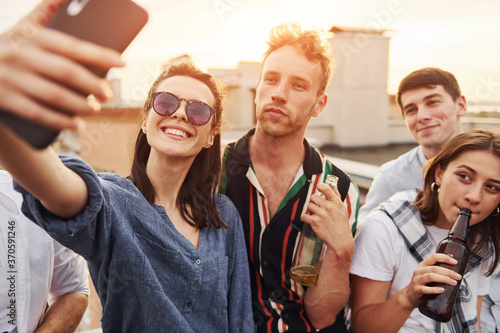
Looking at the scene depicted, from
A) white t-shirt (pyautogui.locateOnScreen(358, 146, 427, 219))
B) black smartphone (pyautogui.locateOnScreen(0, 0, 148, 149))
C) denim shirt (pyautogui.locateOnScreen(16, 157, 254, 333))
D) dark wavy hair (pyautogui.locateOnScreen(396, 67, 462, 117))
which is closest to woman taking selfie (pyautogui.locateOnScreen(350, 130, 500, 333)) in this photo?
denim shirt (pyautogui.locateOnScreen(16, 157, 254, 333))

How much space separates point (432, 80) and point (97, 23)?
7.94 ft

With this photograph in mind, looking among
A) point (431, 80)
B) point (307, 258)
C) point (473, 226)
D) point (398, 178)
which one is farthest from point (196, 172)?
point (431, 80)

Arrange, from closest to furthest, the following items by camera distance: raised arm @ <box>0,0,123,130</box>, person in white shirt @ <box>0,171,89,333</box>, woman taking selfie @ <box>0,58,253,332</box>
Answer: raised arm @ <box>0,0,123,130</box> → woman taking selfie @ <box>0,58,253,332</box> → person in white shirt @ <box>0,171,89,333</box>

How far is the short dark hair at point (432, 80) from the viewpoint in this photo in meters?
2.42

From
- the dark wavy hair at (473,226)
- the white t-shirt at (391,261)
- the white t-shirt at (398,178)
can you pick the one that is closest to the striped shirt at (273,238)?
the white t-shirt at (391,261)

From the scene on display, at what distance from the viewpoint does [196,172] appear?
1671 mm

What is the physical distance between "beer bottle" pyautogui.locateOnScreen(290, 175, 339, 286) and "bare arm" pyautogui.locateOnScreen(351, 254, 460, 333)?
0.20 meters

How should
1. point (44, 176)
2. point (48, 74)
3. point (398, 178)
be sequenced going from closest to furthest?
point (48, 74) → point (44, 176) → point (398, 178)

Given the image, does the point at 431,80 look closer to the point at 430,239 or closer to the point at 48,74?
the point at 430,239

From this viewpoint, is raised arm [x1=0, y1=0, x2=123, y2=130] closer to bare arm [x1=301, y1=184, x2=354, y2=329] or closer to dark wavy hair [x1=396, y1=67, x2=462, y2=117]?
bare arm [x1=301, y1=184, x2=354, y2=329]

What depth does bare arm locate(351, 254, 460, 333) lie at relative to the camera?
1363 mm

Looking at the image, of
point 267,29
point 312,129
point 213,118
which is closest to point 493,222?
→ point 213,118

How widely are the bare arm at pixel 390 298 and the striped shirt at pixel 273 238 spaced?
186 mm

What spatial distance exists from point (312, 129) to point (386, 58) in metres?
3.05
